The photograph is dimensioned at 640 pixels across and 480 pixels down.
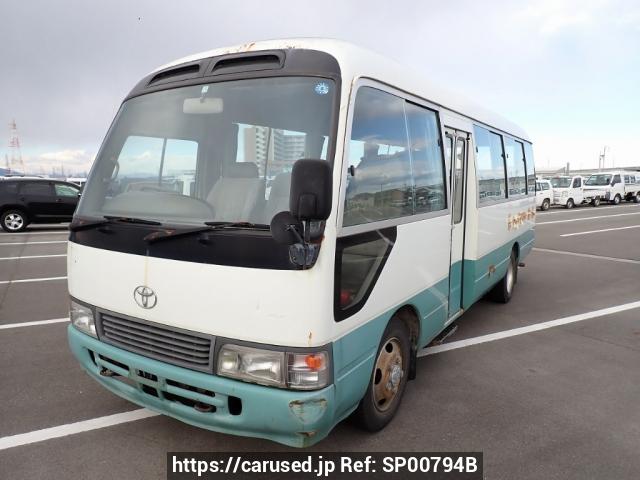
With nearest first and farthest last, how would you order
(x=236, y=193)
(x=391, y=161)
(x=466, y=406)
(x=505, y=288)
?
(x=236, y=193)
(x=391, y=161)
(x=466, y=406)
(x=505, y=288)

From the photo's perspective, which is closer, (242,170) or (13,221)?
(242,170)

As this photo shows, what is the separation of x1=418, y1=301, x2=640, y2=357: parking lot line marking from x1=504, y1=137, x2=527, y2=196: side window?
1.84 metres

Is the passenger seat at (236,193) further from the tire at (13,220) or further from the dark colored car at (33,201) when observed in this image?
the tire at (13,220)

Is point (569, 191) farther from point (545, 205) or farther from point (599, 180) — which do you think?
point (599, 180)

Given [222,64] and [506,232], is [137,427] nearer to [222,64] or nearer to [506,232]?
[222,64]

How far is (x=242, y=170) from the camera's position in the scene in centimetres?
277

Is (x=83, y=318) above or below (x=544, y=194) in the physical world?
below

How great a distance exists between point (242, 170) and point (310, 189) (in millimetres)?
803

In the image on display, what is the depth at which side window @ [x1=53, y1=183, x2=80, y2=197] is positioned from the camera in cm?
1551

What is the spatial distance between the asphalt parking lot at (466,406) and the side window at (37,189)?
1012cm

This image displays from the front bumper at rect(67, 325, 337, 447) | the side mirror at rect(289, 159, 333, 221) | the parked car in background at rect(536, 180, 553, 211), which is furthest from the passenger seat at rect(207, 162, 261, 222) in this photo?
the parked car in background at rect(536, 180, 553, 211)

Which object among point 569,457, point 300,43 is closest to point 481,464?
point 569,457

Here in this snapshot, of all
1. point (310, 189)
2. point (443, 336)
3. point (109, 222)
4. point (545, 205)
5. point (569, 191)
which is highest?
point (569, 191)

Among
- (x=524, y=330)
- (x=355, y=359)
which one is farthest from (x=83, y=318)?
(x=524, y=330)
